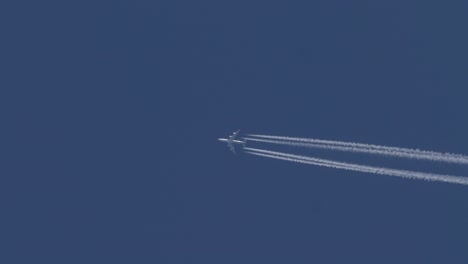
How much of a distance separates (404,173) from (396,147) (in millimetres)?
16604

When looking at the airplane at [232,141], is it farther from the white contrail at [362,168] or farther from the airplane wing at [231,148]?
the white contrail at [362,168]

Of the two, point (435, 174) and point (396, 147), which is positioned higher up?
point (396, 147)

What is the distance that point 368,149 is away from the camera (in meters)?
97.9

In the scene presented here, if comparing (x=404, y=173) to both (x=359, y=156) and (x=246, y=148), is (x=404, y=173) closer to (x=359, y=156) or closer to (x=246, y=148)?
(x=359, y=156)

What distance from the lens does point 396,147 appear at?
348 ft

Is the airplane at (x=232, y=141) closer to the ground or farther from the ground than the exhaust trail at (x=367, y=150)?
farther from the ground

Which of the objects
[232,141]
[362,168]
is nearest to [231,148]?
[232,141]

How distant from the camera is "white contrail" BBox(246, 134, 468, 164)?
88519mm

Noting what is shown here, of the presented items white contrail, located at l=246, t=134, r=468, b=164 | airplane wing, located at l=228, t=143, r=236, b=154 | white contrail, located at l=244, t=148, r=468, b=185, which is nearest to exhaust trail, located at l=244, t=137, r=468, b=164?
white contrail, located at l=246, t=134, r=468, b=164

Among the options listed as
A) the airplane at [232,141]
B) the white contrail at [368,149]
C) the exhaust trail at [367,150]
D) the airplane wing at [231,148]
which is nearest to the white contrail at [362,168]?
the exhaust trail at [367,150]

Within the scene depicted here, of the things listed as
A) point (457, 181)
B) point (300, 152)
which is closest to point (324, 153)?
point (300, 152)

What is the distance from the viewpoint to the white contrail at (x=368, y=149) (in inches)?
3485

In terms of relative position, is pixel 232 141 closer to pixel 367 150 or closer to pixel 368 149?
pixel 368 149

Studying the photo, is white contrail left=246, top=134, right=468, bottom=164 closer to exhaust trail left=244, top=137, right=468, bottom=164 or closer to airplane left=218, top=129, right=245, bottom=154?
exhaust trail left=244, top=137, right=468, bottom=164
